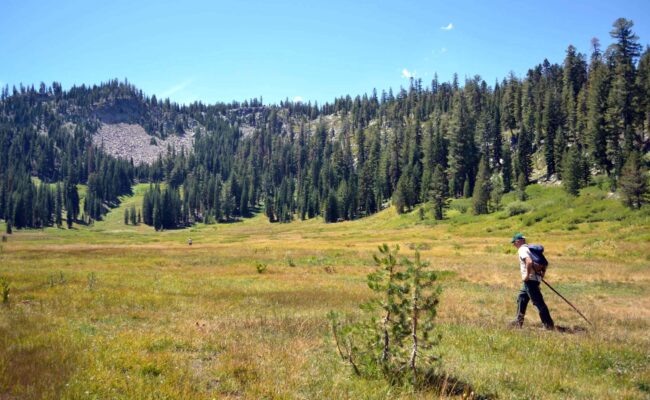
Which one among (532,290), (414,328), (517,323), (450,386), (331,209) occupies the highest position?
(331,209)

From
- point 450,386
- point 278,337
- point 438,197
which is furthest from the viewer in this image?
point 438,197

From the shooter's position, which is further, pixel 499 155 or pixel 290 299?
pixel 499 155

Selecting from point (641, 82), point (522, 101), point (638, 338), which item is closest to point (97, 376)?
point (638, 338)

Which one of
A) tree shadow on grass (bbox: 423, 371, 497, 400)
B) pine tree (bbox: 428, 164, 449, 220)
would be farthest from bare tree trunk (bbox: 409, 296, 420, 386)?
pine tree (bbox: 428, 164, 449, 220)

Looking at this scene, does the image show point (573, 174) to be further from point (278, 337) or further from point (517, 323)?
point (278, 337)

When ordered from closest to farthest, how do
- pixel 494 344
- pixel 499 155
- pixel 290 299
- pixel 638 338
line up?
1. pixel 494 344
2. pixel 638 338
3. pixel 290 299
4. pixel 499 155

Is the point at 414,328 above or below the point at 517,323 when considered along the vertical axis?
above

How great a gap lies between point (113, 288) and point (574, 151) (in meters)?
80.5

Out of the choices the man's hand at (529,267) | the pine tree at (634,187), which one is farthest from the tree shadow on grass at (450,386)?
the pine tree at (634,187)

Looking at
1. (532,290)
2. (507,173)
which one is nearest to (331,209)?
(507,173)

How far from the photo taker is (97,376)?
6891 millimetres

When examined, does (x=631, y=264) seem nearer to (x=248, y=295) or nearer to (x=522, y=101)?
(x=248, y=295)

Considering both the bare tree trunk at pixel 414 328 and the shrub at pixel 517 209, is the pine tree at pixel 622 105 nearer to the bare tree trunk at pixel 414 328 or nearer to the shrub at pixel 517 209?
the shrub at pixel 517 209

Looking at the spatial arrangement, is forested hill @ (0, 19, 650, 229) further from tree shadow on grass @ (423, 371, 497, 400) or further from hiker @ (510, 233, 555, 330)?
tree shadow on grass @ (423, 371, 497, 400)
